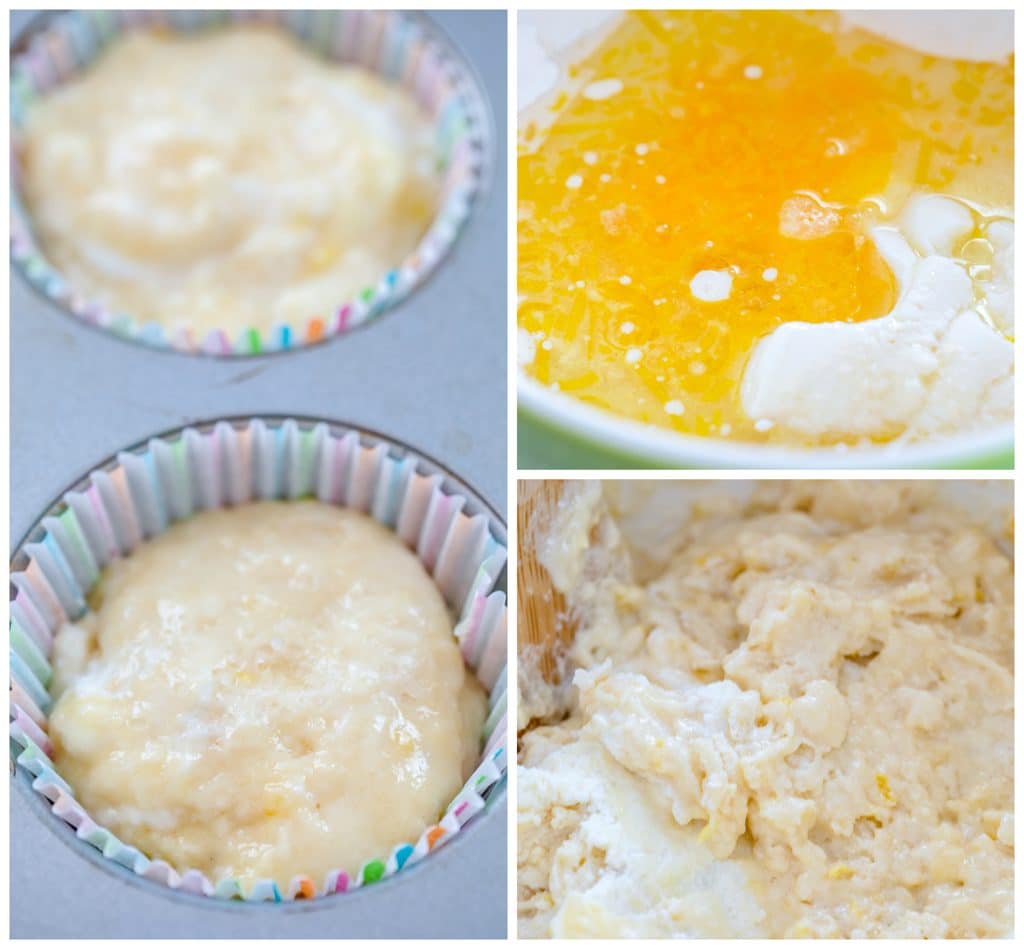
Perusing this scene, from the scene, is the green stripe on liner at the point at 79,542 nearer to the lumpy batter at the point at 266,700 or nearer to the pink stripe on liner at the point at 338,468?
the lumpy batter at the point at 266,700

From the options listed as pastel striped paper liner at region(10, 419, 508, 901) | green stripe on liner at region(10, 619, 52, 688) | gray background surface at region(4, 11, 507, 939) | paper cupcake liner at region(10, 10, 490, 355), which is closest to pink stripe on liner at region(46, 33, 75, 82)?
paper cupcake liner at region(10, 10, 490, 355)

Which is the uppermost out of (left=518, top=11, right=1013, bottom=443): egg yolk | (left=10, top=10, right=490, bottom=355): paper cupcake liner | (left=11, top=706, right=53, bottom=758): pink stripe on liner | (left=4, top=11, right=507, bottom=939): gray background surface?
(left=518, top=11, right=1013, bottom=443): egg yolk

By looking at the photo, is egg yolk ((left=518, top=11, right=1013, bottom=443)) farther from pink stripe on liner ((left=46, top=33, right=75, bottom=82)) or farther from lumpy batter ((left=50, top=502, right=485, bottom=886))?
pink stripe on liner ((left=46, top=33, right=75, bottom=82))

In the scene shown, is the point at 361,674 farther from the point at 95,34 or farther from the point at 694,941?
the point at 95,34

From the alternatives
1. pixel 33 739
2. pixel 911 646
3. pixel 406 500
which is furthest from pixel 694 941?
pixel 33 739

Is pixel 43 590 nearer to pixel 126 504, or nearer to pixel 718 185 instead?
pixel 126 504

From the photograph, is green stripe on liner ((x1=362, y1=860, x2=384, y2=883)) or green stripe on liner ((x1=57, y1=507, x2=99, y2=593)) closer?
green stripe on liner ((x1=362, y1=860, x2=384, y2=883))

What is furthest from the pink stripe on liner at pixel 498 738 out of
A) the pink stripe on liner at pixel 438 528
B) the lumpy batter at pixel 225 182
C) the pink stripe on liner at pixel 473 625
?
the lumpy batter at pixel 225 182
